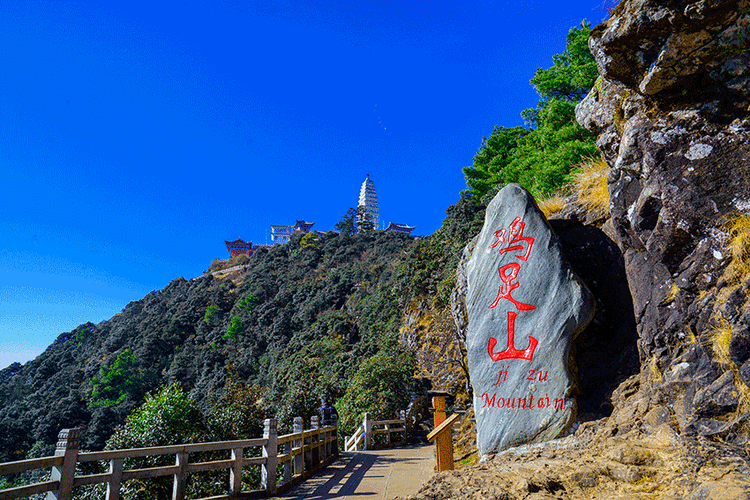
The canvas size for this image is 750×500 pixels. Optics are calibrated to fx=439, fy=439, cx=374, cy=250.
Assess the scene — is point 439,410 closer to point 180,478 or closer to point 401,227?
point 180,478

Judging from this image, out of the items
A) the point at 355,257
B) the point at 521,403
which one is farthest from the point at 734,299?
the point at 355,257

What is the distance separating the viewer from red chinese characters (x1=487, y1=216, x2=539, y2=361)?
5.96 metres

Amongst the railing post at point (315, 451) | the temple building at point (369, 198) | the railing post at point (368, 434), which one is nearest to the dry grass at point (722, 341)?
the railing post at point (315, 451)

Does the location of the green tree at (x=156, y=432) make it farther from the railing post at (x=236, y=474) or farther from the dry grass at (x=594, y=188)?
the dry grass at (x=594, y=188)

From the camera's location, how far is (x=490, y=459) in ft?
18.2

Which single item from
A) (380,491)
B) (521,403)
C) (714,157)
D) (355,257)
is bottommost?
(380,491)

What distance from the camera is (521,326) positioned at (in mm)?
6035

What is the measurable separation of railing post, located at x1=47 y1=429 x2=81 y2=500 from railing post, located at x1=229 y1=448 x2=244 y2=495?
6.31ft

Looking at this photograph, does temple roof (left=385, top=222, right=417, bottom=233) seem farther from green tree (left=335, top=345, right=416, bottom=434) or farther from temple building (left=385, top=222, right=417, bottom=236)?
green tree (left=335, top=345, right=416, bottom=434)

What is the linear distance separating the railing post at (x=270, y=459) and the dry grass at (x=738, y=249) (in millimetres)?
6013

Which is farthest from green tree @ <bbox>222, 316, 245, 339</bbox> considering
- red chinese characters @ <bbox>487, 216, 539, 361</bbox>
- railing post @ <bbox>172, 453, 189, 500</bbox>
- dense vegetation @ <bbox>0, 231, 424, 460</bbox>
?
red chinese characters @ <bbox>487, 216, 539, 361</bbox>

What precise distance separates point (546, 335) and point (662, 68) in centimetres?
333

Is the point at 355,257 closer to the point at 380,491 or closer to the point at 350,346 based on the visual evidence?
the point at 350,346

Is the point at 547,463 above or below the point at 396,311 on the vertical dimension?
below
